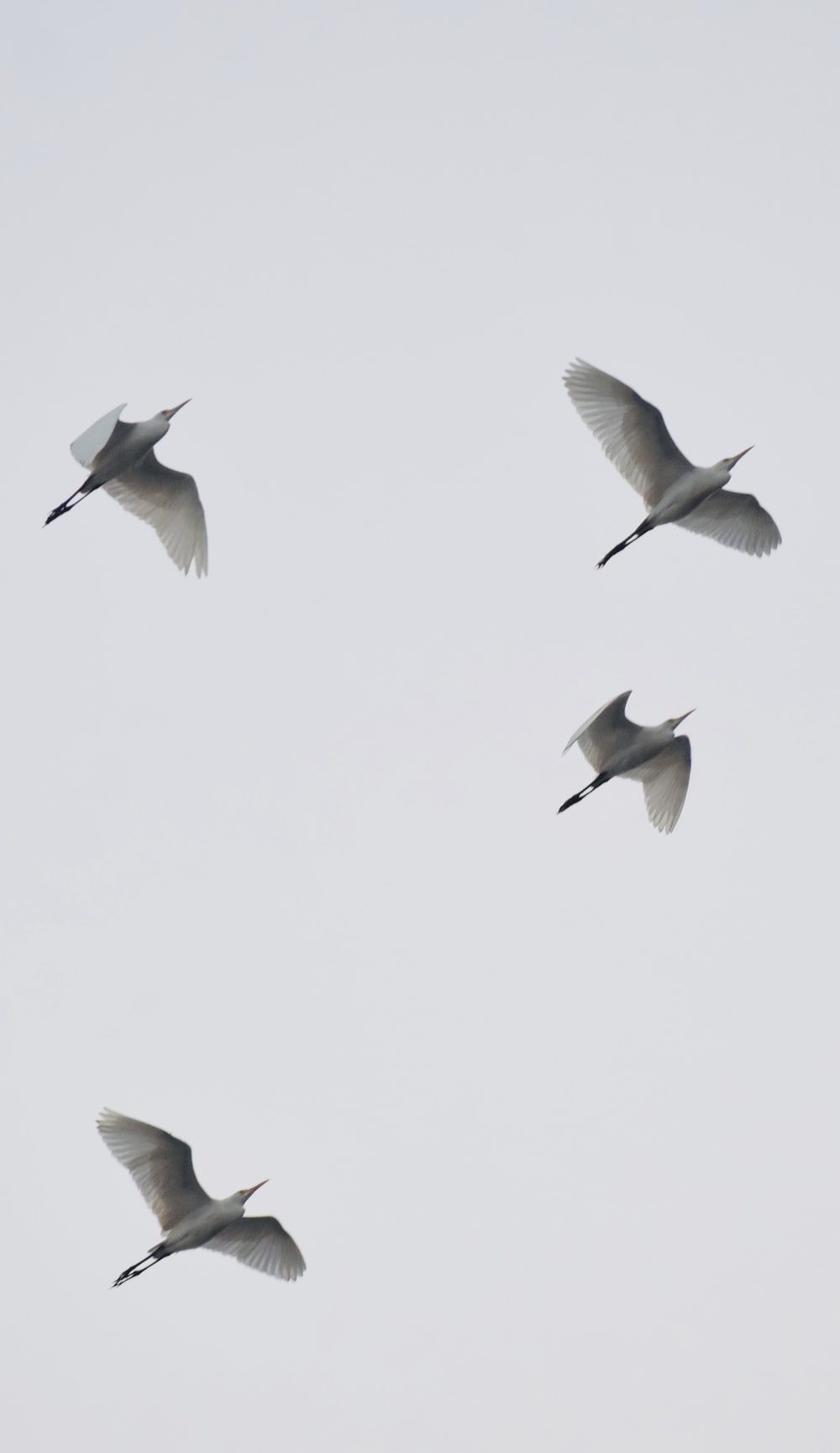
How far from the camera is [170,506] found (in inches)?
917

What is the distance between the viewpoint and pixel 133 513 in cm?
2341

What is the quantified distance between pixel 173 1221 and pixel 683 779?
313 inches

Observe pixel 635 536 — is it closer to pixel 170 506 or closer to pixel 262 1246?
pixel 170 506

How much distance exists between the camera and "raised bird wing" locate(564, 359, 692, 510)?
21.1 metres

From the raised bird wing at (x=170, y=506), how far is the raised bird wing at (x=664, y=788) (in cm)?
586

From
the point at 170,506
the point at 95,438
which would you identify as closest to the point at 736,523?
the point at 170,506

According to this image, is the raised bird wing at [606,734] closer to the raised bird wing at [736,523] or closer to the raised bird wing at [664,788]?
the raised bird wing at [664,788]

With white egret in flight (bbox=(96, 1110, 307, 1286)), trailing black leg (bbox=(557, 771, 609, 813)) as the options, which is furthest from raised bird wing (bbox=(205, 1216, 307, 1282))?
trailing black leg (bbox=(557, 771, 609, 813))

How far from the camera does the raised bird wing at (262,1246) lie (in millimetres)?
21016

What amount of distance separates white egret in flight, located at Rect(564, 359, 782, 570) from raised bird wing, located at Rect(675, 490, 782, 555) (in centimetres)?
55

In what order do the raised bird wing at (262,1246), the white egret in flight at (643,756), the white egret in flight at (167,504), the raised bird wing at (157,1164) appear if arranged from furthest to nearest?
1. the white egret in flight at (167,504)
2. the white egret in flight at (643,756)
3. the raised bird wing at (262,1246)
4. the raised bird wing at (157,1164)

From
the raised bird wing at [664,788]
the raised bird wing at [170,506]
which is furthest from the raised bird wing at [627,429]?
the raised bird wing at [170,506]

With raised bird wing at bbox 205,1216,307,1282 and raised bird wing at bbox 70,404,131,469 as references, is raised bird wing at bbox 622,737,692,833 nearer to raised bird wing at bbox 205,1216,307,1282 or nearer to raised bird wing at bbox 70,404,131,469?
raised bird wing at bbox 205,1216,307,1282

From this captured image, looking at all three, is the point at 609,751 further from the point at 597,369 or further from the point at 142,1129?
the point at 142,1129
